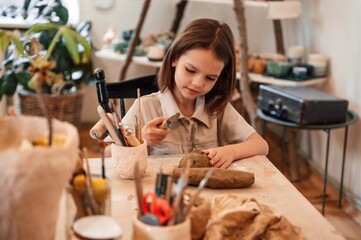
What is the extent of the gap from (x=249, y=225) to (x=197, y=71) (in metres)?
0.65

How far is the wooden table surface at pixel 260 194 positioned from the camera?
96cm

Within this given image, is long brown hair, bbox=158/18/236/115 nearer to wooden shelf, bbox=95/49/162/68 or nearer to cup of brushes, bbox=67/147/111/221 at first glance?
cup of brushes, bbox=67/147/111/221

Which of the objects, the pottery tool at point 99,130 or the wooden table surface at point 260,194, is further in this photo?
the pottery tool at point 99,130

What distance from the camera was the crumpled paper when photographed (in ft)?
2.87

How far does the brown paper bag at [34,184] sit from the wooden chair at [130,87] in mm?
876

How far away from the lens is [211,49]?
4.84ft

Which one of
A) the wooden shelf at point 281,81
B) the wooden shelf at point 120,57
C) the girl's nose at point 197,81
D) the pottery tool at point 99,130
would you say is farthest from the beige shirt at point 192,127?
the wooden shelf at point 120,57

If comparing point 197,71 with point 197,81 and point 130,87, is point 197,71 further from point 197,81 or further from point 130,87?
point 130,87

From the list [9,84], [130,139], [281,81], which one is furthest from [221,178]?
[9,84]

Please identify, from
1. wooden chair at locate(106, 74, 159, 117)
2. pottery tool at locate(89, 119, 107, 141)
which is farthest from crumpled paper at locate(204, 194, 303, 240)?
wooden chair at locate(106, 74, 159, 117)

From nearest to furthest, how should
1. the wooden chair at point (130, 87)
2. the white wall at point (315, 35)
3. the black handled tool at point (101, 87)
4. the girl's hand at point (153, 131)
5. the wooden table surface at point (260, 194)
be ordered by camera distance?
1. the wooden table surface at point (260, 194)
2. the black handled tool at point (101, 87)
3. the girl's hand at point (153, 131)
4. the wooden chair at point (130, 87)
5. the white wall at point (315, 35)

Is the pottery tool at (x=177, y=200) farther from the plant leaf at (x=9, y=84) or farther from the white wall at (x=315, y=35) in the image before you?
the plant leaf at (x=9, y=84)

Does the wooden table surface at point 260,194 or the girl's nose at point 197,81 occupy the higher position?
the girl's nose at point 197,81

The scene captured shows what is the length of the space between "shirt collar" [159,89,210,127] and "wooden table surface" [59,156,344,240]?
0.24m
